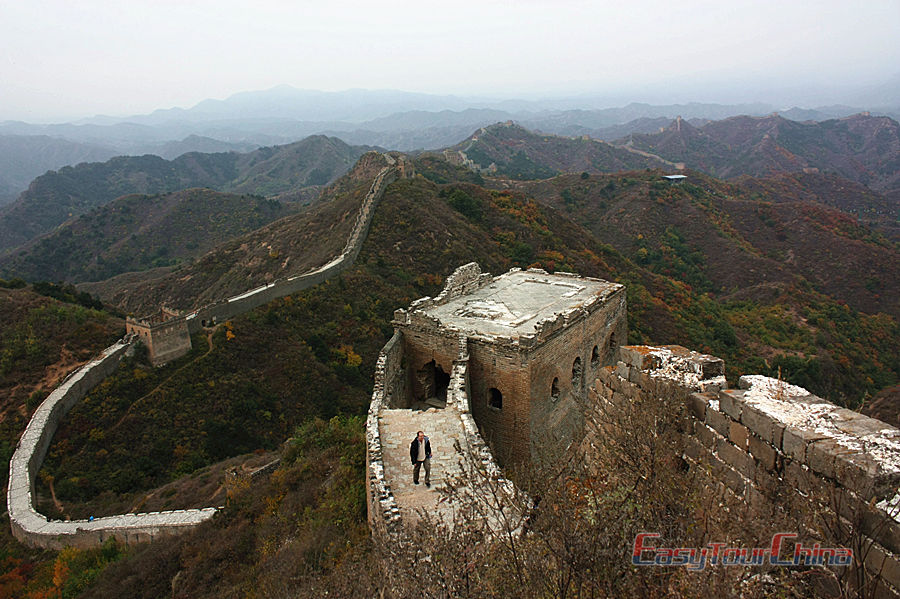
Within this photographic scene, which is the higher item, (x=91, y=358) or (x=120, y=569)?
(x=91, y=358)

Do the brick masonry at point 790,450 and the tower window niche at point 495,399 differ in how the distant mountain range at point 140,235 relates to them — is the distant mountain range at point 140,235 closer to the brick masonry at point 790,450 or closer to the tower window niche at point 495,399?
the tower window niche at point 495,399

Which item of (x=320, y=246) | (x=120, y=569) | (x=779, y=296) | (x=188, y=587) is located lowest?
(x=779, y=296)

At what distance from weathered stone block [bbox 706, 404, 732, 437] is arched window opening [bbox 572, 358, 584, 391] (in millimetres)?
8686

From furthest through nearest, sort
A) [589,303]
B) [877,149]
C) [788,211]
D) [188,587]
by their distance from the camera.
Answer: [877,149]
[788,211]
[589,303]
[188,587]

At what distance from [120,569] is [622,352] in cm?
1349

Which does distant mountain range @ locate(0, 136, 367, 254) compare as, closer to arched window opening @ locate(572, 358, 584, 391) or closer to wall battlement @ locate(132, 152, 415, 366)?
wall battlement @ locate(132, 152, 415, 366)

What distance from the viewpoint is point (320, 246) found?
40.3 metres

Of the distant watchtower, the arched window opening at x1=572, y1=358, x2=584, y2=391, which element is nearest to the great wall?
the arched window opening at x1=572, y1=358, x2=584, y2=391

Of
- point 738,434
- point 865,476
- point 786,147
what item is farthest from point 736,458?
point 786,147

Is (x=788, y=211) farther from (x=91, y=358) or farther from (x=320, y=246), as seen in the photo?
(x=91, y=358)

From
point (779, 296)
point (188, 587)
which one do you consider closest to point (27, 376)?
point (188, 587)

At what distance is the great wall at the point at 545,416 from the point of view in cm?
427

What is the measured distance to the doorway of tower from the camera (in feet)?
45.9

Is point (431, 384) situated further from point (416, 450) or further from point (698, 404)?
point (698, 404)
